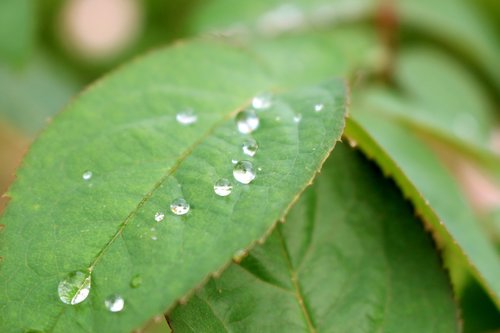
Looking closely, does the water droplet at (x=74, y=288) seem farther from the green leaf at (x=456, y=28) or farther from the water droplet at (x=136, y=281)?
the green leaf at (x=456, y=28)

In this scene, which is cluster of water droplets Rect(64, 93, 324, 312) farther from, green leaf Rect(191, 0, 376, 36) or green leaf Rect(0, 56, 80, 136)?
green leaf Rect(0, 56, 80, 136)

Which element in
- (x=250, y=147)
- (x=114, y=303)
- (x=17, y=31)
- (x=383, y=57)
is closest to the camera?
(x=114, y=303)

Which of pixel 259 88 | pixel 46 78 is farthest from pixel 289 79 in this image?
pixel 46 78

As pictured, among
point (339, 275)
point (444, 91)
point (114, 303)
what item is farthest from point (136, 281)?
point (444, 91)

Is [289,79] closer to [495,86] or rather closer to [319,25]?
[319,25]

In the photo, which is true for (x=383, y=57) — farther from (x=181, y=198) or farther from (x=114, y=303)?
(x=114, y=303)


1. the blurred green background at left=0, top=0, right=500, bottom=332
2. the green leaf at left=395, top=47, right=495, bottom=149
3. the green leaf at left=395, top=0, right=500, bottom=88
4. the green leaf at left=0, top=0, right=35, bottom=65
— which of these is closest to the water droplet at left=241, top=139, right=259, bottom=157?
the blurred green background at left=0, top=0, right=500, bottom=332
